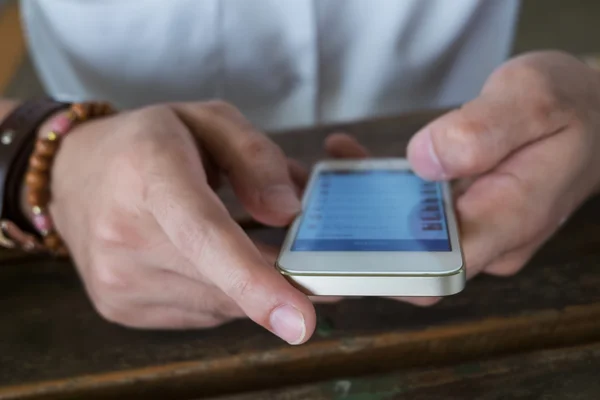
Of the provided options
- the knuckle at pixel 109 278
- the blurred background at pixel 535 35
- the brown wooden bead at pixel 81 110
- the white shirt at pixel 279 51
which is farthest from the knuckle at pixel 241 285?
the blurred background at pixel 535 35

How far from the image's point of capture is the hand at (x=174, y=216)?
0.24 meters

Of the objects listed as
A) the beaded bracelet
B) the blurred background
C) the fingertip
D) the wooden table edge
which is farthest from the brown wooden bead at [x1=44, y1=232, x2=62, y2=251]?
the blurred background

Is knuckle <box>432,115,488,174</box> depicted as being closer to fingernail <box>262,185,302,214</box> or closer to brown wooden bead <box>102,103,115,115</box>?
fingernail <box>262,185,302,214</box>

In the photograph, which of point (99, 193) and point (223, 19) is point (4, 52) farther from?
point (99, 193)

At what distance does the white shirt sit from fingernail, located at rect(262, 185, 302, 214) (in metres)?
0.22

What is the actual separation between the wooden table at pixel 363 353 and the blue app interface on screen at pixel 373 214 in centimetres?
5

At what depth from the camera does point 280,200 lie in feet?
1.14

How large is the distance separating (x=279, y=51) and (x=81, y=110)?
0.73 feet

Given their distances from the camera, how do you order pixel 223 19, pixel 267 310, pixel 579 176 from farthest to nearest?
pixel 223 19 → pixel 579 176 → pixel 267 310

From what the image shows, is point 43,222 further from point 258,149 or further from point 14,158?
point 258,149

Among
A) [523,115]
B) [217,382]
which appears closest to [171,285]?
[217,382]

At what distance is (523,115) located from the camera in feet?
1.07

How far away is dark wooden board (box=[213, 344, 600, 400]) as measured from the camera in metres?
0.28

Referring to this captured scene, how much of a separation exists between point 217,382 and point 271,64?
Answer: 1.12ft
